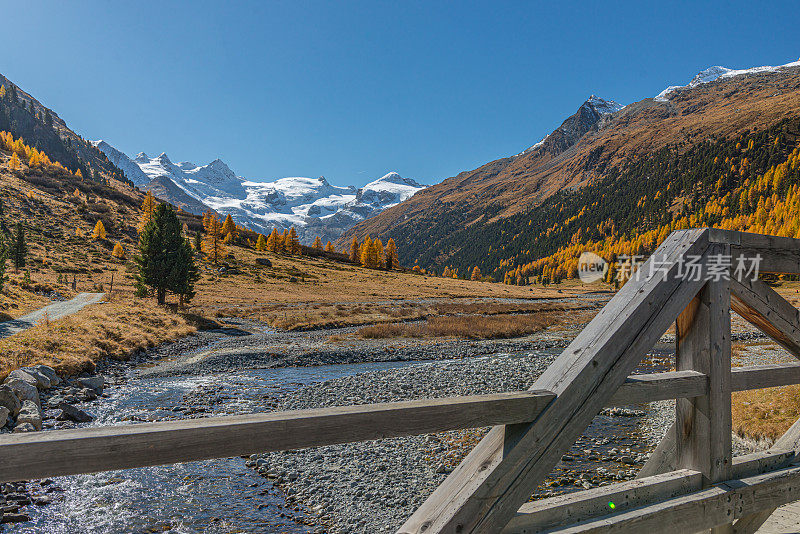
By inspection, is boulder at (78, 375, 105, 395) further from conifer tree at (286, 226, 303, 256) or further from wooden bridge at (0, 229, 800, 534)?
conifer tree at (286, 226, 303, 256)

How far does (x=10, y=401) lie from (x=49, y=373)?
522 cm

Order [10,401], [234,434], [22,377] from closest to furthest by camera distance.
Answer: [234,434]
[10,401]
[22,377]

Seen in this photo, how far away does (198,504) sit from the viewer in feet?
32.1

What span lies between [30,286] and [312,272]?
65228 millimetres

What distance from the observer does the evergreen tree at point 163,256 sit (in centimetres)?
4531

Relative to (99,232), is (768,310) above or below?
below

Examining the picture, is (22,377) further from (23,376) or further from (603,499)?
(603,499)

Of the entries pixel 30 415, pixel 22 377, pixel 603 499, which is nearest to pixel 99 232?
pixel 22 377

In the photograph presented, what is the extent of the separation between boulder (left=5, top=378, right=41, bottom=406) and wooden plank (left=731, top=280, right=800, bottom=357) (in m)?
18.8

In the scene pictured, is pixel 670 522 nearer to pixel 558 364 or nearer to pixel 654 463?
pixel 654 463

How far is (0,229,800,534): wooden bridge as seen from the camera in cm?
221

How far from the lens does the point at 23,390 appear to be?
1471 centimetres

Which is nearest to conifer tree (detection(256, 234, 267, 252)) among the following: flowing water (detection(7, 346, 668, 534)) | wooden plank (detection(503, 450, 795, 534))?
flowing water (detection(7, 346, 668, 534))

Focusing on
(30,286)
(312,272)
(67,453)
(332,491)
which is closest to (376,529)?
(332,491)
